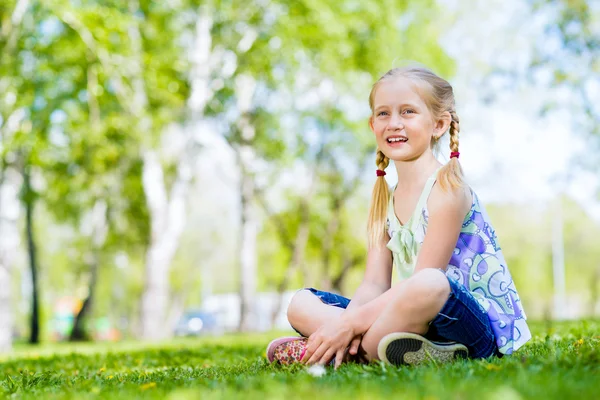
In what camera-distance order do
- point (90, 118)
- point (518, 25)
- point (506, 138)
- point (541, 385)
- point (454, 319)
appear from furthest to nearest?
point (506, 138), point (518, 25), point (90, 118), point (454, 319), point (541, 385)

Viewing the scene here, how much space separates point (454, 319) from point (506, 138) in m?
27.6

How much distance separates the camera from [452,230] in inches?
152

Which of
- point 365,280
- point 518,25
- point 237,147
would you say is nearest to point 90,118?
point 237,147

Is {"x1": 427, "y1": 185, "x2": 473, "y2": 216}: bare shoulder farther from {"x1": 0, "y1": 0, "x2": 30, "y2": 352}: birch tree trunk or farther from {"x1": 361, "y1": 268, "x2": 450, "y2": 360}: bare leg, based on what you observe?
{"x1": 0, "y1": 0, "x2": 30, "y2": 352}: birch tree trunk

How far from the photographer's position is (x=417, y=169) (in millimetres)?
4273

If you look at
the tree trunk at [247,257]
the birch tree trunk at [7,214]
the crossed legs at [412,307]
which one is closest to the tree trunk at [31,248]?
the birch tree trunk at [7,214]

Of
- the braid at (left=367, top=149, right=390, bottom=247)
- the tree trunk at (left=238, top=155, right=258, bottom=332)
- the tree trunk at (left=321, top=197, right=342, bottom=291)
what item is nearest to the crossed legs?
the braid at (left=367, top=149, right=390, bottom=247)

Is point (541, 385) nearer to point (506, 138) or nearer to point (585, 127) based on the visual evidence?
point (585, 127)

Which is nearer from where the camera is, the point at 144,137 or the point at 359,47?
the point at 144,137

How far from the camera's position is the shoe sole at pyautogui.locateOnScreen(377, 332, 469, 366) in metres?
3.65

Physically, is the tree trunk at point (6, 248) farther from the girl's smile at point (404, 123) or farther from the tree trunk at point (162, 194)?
the girl's smile at point (404, 123)

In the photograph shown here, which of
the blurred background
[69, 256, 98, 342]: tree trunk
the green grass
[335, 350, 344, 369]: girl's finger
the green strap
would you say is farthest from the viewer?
[69, 256, 98, 342]: tree trunk

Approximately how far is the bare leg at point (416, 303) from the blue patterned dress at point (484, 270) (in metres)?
0.46

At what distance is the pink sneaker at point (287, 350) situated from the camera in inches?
167
